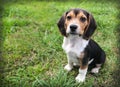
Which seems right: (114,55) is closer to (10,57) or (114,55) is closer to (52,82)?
(52,82)

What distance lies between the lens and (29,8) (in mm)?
5746

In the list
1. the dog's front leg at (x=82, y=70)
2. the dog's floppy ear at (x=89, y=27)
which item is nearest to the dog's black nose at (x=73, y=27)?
the dog's floppy ear at (x=89, y=27)

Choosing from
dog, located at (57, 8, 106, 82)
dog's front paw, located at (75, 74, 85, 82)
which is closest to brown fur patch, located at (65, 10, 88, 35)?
dog, located at (57, 8, 106, 82)

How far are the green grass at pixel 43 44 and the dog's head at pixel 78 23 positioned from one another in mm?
737

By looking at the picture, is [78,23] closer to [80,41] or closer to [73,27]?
[73,27]

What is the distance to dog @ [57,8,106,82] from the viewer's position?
386cm

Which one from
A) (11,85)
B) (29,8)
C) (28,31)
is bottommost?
(11,85)

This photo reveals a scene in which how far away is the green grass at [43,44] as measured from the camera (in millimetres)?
4539

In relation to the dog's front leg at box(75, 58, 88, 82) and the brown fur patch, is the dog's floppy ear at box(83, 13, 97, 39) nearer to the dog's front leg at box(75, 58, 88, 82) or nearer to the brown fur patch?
the brown fur patch

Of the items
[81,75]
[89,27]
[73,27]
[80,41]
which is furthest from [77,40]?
[81,75]

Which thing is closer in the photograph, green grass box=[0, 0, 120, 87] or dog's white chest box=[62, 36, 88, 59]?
dog's white chest box=[62, 36, 88, 59]

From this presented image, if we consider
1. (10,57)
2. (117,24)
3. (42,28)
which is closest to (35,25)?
(42,28)

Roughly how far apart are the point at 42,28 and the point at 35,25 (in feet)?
0.54

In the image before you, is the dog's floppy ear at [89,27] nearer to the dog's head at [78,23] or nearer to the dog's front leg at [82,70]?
the dog's head at [78,23]
